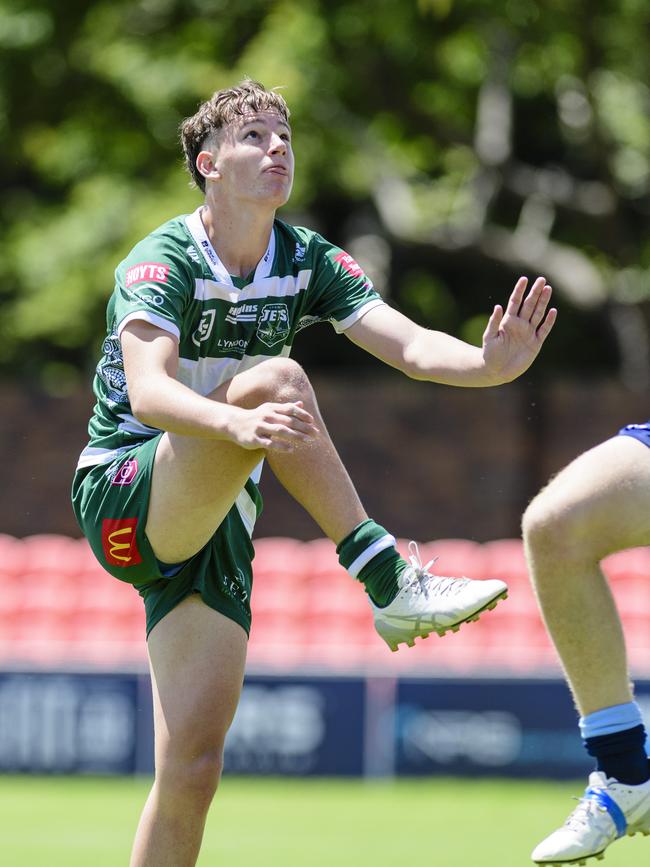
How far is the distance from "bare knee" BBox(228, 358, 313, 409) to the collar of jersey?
412 millimetres

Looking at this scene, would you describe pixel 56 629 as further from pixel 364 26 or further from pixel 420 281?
pixel 420 281

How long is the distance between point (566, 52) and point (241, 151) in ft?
35.9

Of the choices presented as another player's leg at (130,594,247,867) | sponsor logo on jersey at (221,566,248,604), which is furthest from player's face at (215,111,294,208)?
another player's leg at (130,594,247,867)

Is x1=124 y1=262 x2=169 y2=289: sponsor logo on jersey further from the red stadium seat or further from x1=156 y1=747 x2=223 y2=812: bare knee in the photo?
the red stadium seat

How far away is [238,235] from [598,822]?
73.8 inches

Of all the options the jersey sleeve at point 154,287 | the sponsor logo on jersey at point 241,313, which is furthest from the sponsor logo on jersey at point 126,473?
the sponsor logo on jersey at point 241,313

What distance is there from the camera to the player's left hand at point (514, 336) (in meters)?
4.18

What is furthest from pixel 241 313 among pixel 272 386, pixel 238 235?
pixel 272 386

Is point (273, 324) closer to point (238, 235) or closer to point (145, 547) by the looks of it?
point (238, 235)

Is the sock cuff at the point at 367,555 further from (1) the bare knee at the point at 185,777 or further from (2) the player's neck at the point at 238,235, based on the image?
(2) the player's neck at the point at 238,235

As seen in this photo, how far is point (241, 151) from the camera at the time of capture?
4.27 meters

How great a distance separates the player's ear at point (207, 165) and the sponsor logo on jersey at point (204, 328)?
40cm

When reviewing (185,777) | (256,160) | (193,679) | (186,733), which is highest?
(256,160)

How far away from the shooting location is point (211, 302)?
423 cm
